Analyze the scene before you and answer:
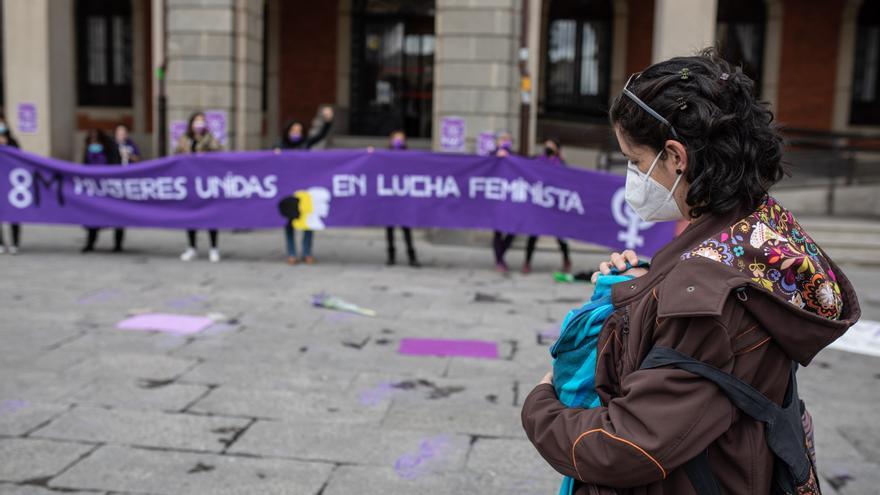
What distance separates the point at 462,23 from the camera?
1385 centimetres

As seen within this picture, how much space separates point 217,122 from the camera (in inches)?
578

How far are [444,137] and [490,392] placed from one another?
8683mm

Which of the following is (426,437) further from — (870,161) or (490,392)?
(870,161)

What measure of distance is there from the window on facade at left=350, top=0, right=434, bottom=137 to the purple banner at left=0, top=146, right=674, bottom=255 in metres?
8.89

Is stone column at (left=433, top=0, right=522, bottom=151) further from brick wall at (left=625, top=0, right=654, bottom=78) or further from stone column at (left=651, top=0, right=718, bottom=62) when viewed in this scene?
brick wall at (left=625, top=0, right=654, bottom=78)

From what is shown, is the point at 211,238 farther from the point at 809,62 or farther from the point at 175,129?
the point at 809,62

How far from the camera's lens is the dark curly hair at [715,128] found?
1.64 meters

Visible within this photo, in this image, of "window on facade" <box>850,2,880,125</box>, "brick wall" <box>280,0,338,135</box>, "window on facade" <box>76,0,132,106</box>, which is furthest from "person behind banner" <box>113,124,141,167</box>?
"window on facade" <box>850,2,880,125</box>

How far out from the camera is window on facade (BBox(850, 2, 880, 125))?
19078mm

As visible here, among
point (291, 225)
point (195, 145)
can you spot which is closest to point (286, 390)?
point (291, 225)

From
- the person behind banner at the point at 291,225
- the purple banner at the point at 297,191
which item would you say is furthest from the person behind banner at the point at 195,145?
the person behind banner at the point at 291,225

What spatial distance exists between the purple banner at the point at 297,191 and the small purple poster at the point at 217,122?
324 centimetres

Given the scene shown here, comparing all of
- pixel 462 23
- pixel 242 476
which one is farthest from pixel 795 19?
pixel 242 476

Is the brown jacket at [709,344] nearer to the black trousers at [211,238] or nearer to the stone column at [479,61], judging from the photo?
the black trousers at [211,238]
